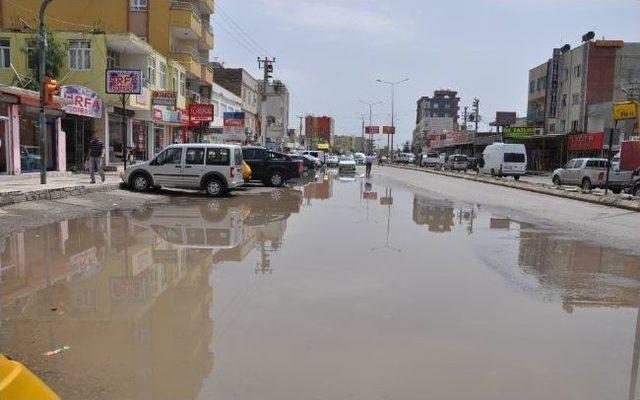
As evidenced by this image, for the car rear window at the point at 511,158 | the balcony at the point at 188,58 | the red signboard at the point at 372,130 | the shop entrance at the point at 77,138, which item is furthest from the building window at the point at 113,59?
the red signboard at the point at 372,130

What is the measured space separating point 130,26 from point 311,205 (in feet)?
102

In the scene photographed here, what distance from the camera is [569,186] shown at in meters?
33.5

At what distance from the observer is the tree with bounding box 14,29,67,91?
98.4ft

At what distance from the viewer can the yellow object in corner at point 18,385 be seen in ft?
8.74

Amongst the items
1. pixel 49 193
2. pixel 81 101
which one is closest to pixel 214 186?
pixel 49 193

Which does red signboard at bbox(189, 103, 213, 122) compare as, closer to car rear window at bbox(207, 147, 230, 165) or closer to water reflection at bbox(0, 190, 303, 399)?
car rear window at bbox(207, 147, 230, 165)

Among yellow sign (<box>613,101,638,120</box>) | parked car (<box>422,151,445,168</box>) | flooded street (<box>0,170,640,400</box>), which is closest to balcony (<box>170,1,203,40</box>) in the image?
yellow sign (<box>613,101,638,120</box>)

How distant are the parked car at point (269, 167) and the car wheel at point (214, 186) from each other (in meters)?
6.70

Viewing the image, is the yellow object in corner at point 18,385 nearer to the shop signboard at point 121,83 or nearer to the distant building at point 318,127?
the shop signboard at point 121,83

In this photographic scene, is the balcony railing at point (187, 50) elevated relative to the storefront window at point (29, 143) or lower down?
elevated

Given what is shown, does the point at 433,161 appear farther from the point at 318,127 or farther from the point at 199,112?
the point at 318,127

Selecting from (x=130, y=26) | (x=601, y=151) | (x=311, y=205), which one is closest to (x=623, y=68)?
(x=601, y=151)

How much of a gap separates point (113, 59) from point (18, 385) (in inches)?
1324

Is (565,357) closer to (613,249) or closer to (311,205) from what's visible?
(613,249)
